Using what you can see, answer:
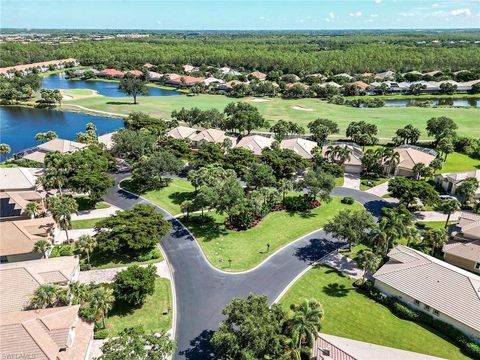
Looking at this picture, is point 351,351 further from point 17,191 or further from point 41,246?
point 17,191

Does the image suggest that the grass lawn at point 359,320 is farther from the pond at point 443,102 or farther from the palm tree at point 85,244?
the pond at point 443,102

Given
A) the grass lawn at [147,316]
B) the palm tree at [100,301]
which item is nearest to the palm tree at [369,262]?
the grass lawn at [147,316]

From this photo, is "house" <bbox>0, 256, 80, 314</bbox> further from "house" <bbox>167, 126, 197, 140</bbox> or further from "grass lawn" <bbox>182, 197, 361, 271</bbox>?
"house" <bbox>167, 126, 197, 140</bbox>

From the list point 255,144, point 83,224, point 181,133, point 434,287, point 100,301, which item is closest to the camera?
point 100,301

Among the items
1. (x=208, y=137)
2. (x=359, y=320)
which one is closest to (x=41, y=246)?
(x=359, y=320)

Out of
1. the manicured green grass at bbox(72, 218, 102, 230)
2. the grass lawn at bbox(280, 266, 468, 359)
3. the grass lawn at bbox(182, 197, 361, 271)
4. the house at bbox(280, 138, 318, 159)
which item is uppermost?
the house at bbox(280, 138, 318, 159)

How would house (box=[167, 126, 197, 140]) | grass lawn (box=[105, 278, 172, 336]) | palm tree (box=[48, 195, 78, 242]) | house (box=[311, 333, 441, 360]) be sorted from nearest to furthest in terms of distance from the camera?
house (box=[311, 333, 441, 360]) → grass lawn (box=[105, 278, 172, 336]) → palm tree (box=[48, 195, 78, 242]) → house (box=[167, 126, 197, 140])

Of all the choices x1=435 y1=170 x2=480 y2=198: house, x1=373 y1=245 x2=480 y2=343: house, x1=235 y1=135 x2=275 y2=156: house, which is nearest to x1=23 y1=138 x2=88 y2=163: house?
x1=235 y1=135 x2=275 y2=156: house
